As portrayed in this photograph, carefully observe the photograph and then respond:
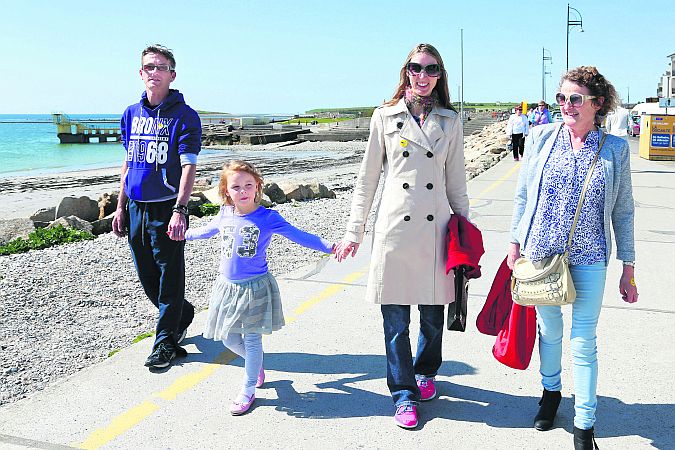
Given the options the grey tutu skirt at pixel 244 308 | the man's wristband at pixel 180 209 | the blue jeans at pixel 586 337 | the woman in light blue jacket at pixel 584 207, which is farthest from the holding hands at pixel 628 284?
the man's wristband at pixel 180 209

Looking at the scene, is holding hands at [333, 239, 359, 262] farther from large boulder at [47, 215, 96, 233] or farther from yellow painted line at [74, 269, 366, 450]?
large boulder at [47, 215, 96, 233]

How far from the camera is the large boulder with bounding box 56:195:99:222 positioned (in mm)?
12977

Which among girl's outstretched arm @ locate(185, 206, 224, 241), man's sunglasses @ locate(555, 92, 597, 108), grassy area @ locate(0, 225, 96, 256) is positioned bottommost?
grassy area @ locate(0, 225, 96, 256)

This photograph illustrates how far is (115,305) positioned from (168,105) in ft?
7.24

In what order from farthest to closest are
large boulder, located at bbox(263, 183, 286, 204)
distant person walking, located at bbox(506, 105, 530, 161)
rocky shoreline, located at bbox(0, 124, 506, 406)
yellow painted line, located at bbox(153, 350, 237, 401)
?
distant person walking, located at bbox(506, 105, 530, 161) → large boulder, located at bbox(263, 183, 286, 204) → rocky shoreline, located at bbox(0, 124, 506, 406) → yellow painted line, located at bbox(153, 350, 237, 401)

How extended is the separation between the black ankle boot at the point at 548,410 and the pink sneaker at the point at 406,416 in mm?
626

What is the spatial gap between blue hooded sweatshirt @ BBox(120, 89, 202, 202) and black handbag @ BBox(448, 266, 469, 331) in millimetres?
1872

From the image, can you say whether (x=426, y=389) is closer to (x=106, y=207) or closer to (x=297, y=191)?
(x=297, y=191)

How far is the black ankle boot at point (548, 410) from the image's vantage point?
356cm

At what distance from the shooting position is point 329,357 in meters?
4.62

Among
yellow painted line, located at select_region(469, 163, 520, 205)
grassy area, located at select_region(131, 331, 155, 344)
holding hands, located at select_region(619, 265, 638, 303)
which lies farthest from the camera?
yellow painted line, located at select_region(469, 163, 520, 205)

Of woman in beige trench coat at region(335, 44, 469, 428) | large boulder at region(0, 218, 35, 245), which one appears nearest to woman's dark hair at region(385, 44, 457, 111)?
woman in beige trench coat at region(335, 44, 469, 428)

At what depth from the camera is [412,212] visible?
3619 mm

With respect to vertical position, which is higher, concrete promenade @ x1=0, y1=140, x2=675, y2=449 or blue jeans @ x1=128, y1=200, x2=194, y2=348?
blue jeans @ x1=128, y1=200, x2=194, y2=348
